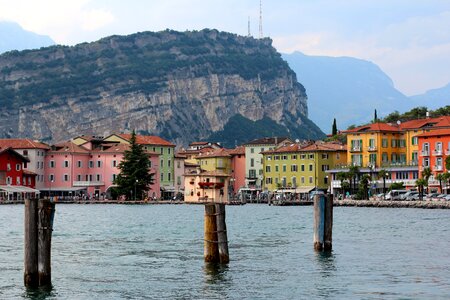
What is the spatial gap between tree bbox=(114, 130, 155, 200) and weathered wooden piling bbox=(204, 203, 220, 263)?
342 ft

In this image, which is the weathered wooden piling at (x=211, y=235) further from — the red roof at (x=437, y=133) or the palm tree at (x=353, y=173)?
the palm tree at (x=353, y=173)

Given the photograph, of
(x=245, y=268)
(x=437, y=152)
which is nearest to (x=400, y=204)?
(x=437, y=152)

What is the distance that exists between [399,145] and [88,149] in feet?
161

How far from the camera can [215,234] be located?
30.0m

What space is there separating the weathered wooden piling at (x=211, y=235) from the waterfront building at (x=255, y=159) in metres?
126

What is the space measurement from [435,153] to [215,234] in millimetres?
90262

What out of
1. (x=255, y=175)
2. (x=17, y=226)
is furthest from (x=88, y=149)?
(x=17, y=226)

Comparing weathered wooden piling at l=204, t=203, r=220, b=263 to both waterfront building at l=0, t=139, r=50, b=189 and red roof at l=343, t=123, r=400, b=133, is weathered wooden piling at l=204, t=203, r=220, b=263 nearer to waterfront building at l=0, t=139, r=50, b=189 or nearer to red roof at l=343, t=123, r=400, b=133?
red roof at l=343, t=123, r=400, b=133

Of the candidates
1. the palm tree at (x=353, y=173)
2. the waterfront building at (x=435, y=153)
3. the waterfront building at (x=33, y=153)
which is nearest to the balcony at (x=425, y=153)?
the waterfront building at (x=435, y=153)

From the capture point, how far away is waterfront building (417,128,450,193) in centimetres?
11525

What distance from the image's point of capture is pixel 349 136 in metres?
135

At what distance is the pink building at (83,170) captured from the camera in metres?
149

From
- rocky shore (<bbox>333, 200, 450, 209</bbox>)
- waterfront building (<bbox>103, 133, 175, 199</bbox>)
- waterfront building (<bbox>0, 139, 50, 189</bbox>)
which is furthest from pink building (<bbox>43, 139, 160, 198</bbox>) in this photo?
rocky shore (<bbox>333, 200, 450, 209</bbox>)

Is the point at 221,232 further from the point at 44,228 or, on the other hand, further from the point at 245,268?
the point at 44,228
